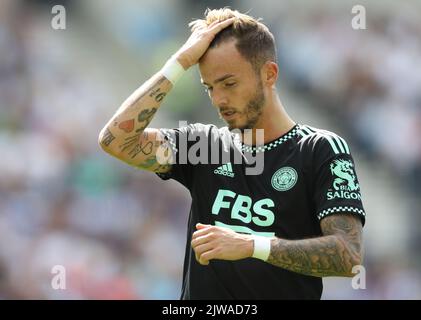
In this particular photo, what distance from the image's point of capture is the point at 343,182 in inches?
153

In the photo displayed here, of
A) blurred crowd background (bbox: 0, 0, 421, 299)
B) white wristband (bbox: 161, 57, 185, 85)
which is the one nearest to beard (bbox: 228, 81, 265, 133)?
white wristband (bbox: 161, 57, 185, 85)

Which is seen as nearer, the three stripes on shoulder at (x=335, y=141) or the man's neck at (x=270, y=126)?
the three stripes on shoulder at (x=335, y=141)

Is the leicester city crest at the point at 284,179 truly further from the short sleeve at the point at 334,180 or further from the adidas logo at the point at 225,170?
the adidas logo at the point at 225,170

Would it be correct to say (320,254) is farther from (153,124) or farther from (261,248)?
(153,124)

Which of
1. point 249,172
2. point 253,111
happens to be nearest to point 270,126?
point 253,111

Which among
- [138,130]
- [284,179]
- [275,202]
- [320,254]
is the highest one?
[138,130]

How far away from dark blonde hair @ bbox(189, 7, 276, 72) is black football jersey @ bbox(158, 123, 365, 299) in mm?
410

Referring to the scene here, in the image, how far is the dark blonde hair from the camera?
13.6ft

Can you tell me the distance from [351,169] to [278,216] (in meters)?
0.42

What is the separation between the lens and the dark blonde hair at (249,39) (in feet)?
13.6

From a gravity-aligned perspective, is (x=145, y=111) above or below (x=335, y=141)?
above

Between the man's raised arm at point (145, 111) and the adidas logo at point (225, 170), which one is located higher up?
the man's raised arm at point (145, 111)

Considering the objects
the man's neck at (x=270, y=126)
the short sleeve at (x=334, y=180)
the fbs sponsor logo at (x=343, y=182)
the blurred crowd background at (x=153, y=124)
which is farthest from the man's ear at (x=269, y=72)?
the blurred crowd background at (x=153, y=124)

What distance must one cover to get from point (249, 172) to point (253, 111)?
31cm
